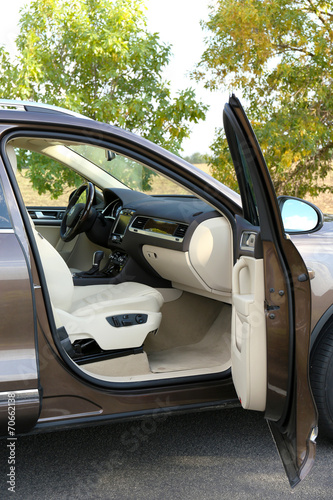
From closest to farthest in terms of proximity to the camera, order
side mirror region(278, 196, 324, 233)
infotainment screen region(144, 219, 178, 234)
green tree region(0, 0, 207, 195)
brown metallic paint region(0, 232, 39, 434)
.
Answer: brown metallic paint region(0, 232, 39, 434)
side mirror region(278, 196, 324, 233)
infotainment screen region(144, 219, 178, 234)
green tree region(0, 0, 207, 195)

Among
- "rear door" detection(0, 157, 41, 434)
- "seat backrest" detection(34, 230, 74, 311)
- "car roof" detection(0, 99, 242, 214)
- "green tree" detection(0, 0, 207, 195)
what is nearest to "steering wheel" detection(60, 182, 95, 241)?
"seat backrest" detection(34, 230, 74, 311)

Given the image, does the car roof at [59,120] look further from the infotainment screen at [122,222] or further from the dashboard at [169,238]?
the infotainment screen at [122,222]

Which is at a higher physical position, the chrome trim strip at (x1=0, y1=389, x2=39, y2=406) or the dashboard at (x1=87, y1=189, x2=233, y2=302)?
the dashboard at (x1=87, y1=189, x2=233, y2=302)

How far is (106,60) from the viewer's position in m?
7.36

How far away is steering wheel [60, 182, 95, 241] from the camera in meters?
3.80

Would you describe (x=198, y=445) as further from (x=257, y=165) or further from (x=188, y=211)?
(x=257, y=165)

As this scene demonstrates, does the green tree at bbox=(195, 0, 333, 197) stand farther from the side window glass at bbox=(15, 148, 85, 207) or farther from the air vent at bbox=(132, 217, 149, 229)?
the air vent at bbox=(132, 217, 149, 229)

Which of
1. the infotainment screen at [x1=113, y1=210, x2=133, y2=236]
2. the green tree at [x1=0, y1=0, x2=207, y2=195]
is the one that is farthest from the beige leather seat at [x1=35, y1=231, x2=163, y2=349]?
the green tree at [x1=0, y1=0, x2=207, y2=195]

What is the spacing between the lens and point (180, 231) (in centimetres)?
306

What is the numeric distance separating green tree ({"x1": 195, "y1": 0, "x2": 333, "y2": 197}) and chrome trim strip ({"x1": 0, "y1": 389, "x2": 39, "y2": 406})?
23.6ft

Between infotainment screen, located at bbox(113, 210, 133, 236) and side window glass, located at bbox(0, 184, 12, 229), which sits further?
infotainment screen, located at bbox(113, 210, 133, 236)

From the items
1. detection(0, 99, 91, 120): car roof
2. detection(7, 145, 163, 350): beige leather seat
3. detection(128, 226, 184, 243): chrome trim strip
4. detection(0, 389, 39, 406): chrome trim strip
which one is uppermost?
detection(0, 99, 91, 120): car roof

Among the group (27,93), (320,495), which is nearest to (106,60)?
(27,93)

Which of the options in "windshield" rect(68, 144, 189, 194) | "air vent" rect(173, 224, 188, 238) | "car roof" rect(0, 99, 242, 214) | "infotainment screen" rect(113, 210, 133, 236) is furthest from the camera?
"infotainment screen" rect(113, 210, 133, 236)
